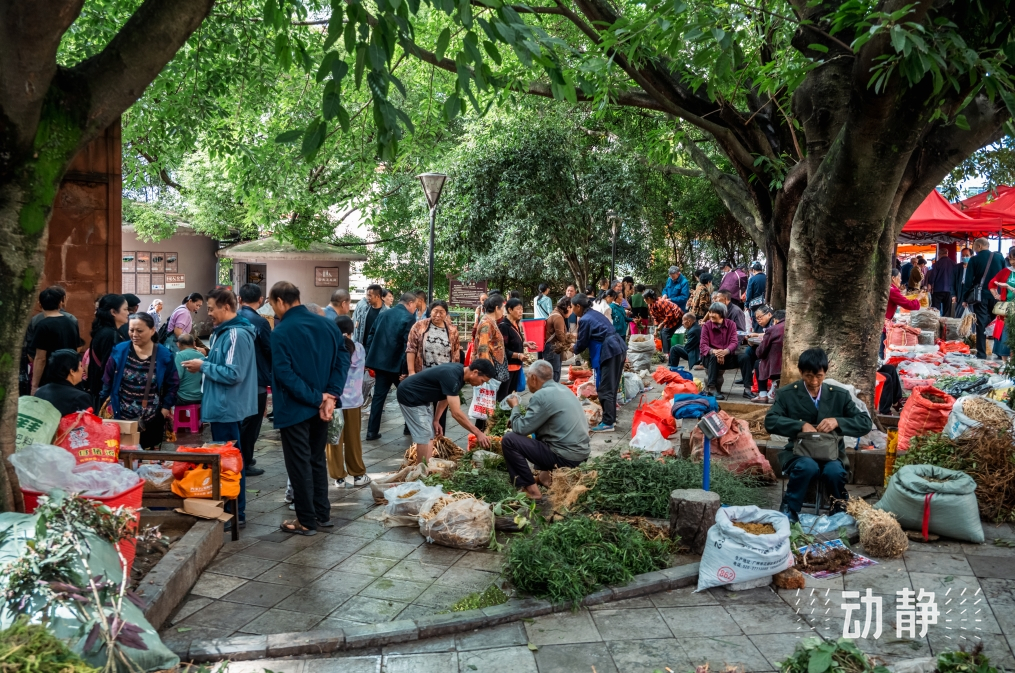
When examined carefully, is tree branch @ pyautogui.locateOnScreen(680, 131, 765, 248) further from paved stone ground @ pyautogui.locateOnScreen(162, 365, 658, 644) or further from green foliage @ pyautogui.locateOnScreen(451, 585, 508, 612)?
green foliage @ pyautogui.locateOnScreen(451, 585, 508, 612)

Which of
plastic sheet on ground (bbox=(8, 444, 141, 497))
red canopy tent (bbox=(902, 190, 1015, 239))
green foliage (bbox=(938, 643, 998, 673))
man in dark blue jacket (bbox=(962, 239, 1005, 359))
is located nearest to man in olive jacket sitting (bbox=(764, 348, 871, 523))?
green foliage (bbox=(938, 643, 998, 673))

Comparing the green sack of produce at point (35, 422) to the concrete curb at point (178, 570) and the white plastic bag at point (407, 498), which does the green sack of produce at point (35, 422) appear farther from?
the white plastic bag at point (407, 498)

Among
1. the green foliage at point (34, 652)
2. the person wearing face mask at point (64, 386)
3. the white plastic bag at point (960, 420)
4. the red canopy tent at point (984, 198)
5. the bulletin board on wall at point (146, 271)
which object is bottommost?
the green foliage at point (34, 652)

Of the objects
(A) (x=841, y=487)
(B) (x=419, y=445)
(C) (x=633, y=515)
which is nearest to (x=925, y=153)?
(A) (x=841, y=487)

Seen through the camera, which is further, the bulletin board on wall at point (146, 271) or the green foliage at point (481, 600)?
the bulletin board on wall at point (146, 271)

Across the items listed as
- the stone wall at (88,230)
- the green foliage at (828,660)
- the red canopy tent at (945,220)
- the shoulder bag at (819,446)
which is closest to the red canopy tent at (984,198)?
the red canopy tent at (945,220)

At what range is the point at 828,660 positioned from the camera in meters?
3.92

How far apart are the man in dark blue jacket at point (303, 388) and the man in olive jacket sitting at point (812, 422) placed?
3509 mm

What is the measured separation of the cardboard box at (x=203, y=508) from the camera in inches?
244

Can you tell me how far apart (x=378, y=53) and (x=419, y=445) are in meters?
4.69

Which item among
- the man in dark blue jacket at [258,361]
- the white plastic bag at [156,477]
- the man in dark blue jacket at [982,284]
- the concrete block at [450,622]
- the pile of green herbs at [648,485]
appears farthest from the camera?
the man in dark blue jacket at [982,284]

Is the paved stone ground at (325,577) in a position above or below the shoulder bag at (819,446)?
below

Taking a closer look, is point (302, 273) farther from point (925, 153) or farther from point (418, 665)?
point (418, 665)

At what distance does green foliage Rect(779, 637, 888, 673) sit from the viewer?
3.93 metres
